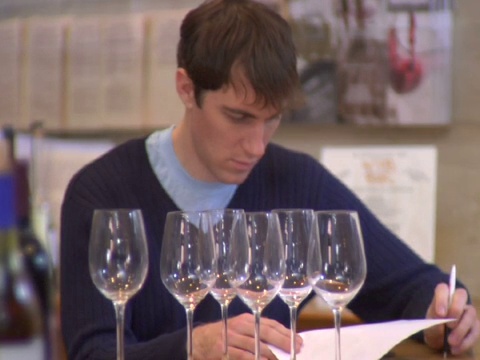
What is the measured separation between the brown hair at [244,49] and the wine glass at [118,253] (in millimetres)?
492

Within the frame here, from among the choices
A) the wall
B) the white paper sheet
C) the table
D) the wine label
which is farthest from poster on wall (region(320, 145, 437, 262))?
the wine label

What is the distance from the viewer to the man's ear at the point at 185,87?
1691 millimetres

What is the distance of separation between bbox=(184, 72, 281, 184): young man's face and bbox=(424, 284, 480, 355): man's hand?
1.39 feet

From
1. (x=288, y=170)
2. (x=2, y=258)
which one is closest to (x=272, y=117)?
(x=288, y=170)

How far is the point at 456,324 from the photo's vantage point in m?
1.51

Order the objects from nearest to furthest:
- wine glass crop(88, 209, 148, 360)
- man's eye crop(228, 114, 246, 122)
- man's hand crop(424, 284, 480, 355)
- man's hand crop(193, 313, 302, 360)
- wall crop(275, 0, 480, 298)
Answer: wine glass crop(88, 209, 148, 360)
man's hand crop(193, 313, 302, 360)
man's hand crop(424, 284, 480, 355)
man's eye crop(228, 114, 246, 122)
wall crop(275, 0, 480, 298)

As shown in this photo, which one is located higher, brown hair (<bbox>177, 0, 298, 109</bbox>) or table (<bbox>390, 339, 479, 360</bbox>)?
brown hair (<bbox>177, 0, 298, 109</bbox>)

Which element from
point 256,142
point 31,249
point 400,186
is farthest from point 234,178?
point 400,186

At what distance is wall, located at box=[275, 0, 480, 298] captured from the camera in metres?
2.79

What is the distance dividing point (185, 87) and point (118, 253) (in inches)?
24.7

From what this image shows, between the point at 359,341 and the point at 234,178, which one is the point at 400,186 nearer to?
the point at 234,178

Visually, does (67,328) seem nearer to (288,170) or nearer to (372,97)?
(288,170)

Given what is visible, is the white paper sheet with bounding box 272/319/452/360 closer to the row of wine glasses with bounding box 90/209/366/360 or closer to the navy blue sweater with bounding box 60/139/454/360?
the row of wine glasses with bounding box 90/209/366/360

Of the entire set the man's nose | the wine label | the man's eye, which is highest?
the man's eye
